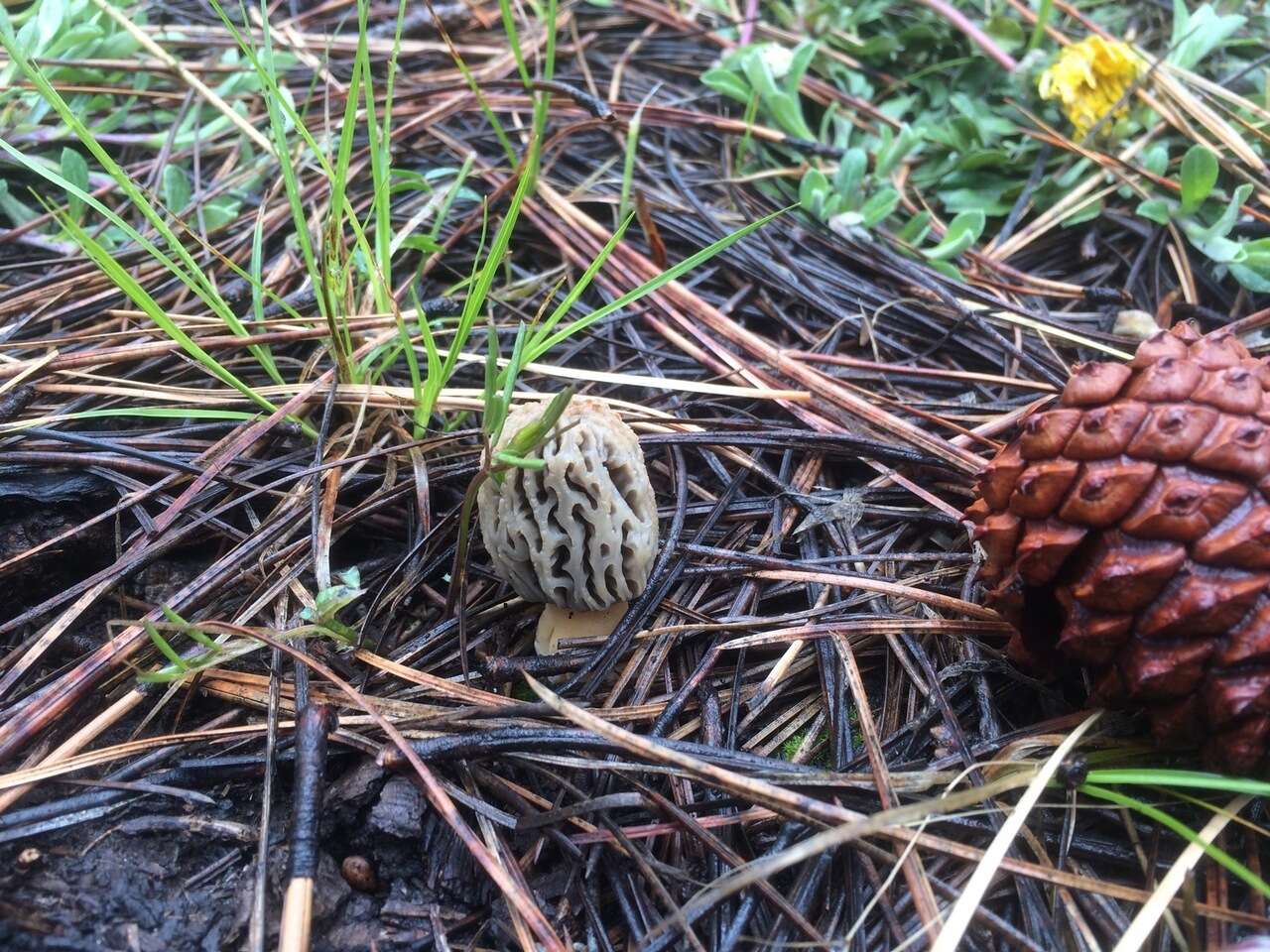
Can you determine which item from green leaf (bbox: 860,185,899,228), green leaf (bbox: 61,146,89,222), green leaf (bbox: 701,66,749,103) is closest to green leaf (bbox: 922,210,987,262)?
green leaf (bbox: 860,185,899,228)

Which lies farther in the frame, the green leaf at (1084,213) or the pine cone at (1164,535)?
the green leaf at (1084,213)

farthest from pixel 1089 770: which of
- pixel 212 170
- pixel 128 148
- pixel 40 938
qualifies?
pixel 128 148

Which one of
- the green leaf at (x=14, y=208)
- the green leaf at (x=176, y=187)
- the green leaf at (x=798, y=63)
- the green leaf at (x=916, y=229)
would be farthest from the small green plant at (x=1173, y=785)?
the green leaf at (x=14, y=208)

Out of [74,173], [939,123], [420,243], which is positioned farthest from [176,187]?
[939,123]

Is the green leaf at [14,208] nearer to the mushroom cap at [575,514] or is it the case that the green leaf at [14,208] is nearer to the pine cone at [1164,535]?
the mushroom cap at [575,514]

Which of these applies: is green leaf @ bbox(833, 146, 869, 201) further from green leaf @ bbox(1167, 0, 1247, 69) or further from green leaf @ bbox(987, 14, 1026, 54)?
green leaf @ bbox(1167, 0, 1247, 69)

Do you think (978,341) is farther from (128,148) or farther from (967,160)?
(128,148)
